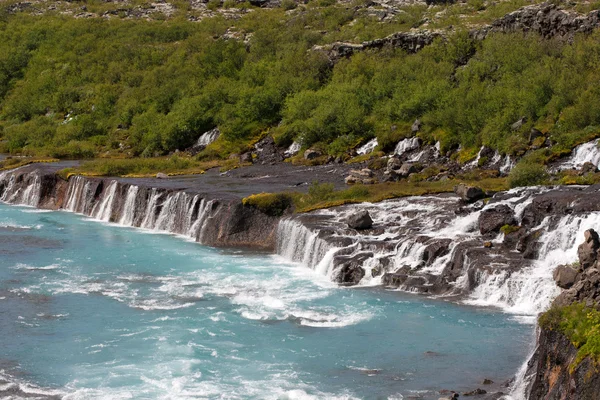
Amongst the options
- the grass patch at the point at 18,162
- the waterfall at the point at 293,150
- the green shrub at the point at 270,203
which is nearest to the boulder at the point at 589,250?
the green shrub at the point at 270,203

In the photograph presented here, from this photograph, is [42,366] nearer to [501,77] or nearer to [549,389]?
[549,389]

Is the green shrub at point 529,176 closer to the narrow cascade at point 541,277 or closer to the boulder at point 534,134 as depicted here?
the narrow cascade at point 541,277

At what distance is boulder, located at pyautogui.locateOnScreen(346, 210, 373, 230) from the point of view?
139 feet

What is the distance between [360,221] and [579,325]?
23.5m

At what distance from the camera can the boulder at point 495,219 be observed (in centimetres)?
3834

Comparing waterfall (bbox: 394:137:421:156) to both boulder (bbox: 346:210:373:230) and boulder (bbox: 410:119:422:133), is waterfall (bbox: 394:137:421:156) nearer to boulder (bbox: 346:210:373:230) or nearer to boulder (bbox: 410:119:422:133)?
boulder (bbox: 410:119:422:133)

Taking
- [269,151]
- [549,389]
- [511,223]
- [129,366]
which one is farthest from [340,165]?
[549,389]

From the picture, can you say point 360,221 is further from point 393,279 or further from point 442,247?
point 393,279

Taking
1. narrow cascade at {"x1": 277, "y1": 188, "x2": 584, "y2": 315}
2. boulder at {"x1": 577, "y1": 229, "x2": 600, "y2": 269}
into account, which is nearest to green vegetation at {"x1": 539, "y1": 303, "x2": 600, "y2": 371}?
boulder at {"x1": 577, "y1": 229, "x2": 600, "y2": 269}

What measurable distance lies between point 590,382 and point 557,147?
118ft

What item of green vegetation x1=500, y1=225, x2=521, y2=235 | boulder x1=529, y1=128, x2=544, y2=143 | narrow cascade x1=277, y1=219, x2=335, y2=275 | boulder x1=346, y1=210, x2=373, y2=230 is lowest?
narrow cascade x1=277, y1=219, x2=335, y2=275

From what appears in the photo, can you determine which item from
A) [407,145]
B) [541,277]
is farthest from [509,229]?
[407,145]

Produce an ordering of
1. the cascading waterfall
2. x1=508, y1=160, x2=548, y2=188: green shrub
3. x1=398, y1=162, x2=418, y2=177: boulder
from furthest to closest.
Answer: x1=398, y1=162, x2=418, y2=177: boulder < the cascading waterfall < x1=508, y1=160, x2=548, y2=188: green shrub

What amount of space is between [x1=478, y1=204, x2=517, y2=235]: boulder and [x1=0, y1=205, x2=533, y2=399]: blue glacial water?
20.8ft
